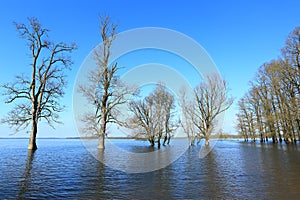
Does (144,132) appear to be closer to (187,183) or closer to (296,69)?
(296,69)

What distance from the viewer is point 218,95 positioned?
3462cm

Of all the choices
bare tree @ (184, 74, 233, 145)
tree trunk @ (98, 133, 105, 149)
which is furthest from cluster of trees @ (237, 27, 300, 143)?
tree trunk @ (98, 133, 105, 149)

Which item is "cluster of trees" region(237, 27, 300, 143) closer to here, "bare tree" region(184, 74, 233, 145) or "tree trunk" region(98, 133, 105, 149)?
"bare tree" region(184, 74, 233, 145)

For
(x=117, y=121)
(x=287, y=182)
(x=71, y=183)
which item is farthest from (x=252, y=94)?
(x=71, y=183)

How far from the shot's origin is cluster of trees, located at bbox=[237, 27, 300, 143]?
3147 cm

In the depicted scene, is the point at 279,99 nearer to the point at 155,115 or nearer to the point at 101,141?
the point at 155,115

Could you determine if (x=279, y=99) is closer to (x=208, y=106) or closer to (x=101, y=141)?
(x=208, y=106)

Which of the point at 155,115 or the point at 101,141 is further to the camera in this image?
the point at 155,115

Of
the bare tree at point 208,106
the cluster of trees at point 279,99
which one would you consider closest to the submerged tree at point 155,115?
the bare tree at point 208,106

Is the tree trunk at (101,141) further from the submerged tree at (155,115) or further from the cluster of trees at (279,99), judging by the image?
the cluster of trees at (279,99)

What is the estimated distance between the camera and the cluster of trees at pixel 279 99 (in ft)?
103

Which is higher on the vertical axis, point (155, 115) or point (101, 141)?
point (155, 115)

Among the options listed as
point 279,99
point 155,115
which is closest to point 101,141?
point 155,115

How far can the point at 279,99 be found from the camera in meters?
40.5
